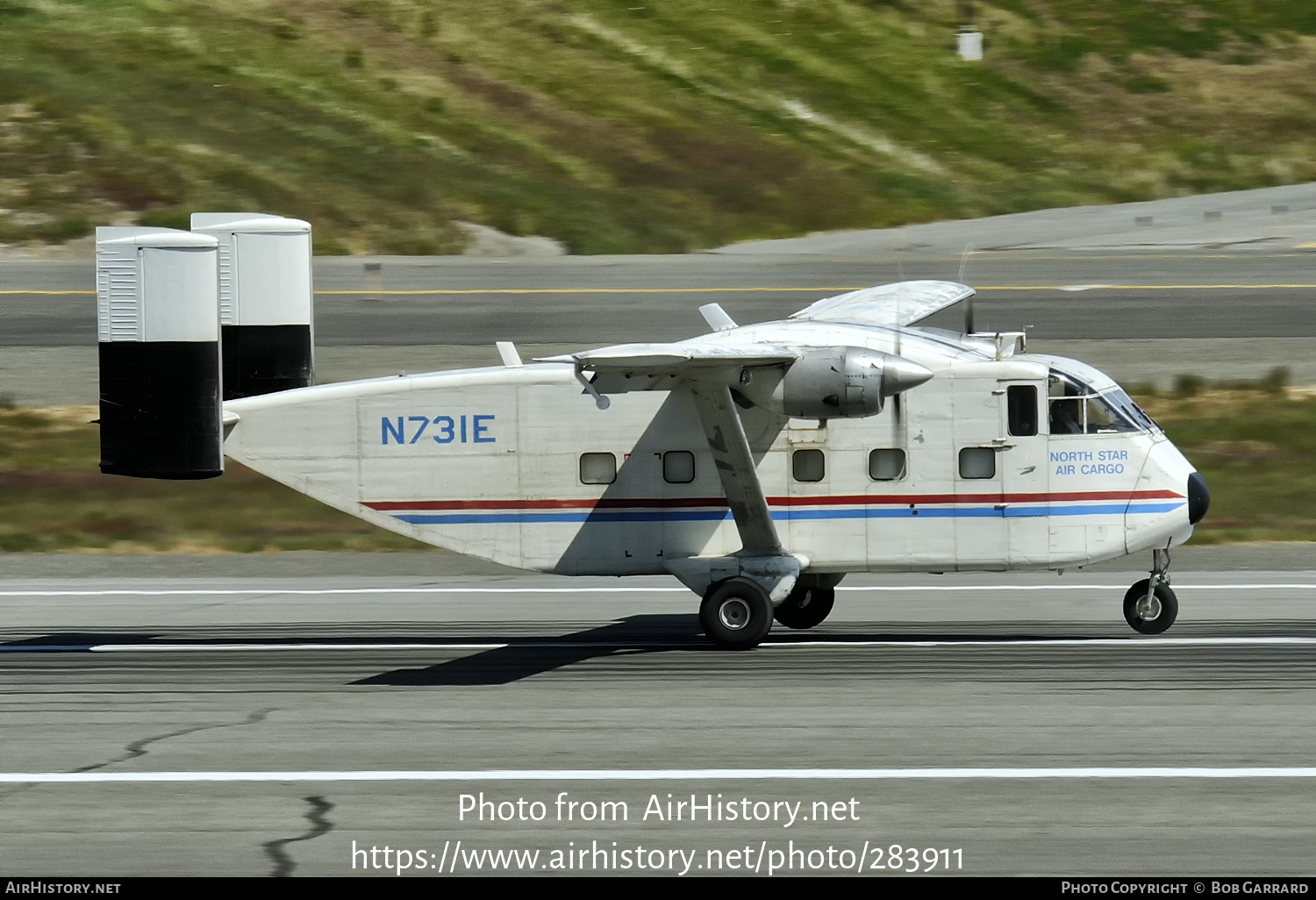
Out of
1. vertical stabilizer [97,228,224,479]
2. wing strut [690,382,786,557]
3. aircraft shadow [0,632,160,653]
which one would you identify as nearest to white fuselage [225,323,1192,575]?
wing strut [690,382,786,557]

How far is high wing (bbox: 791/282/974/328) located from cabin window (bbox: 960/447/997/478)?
5.52 feet

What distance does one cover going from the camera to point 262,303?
19391 millimetres

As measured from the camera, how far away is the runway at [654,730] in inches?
397

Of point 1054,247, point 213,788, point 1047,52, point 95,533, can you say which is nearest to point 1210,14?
point 1047,52

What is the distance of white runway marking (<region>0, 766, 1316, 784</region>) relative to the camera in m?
11.5

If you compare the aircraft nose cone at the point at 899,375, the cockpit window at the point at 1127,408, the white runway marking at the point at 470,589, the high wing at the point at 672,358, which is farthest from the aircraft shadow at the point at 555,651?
the cockpit window at the point at 1127,408

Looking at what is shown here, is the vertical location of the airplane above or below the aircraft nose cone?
below

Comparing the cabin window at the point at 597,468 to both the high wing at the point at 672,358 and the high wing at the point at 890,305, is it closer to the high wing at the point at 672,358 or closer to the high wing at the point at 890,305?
the high wing at the point at 672,358

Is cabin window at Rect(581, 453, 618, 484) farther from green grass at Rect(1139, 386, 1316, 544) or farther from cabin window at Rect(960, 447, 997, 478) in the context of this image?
green grass at Rect(1139, 386, 1316, 544)

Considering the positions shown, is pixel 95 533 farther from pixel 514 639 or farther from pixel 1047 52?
pixel 1047 52

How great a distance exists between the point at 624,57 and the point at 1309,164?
2155 cm

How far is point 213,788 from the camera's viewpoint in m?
11.5
